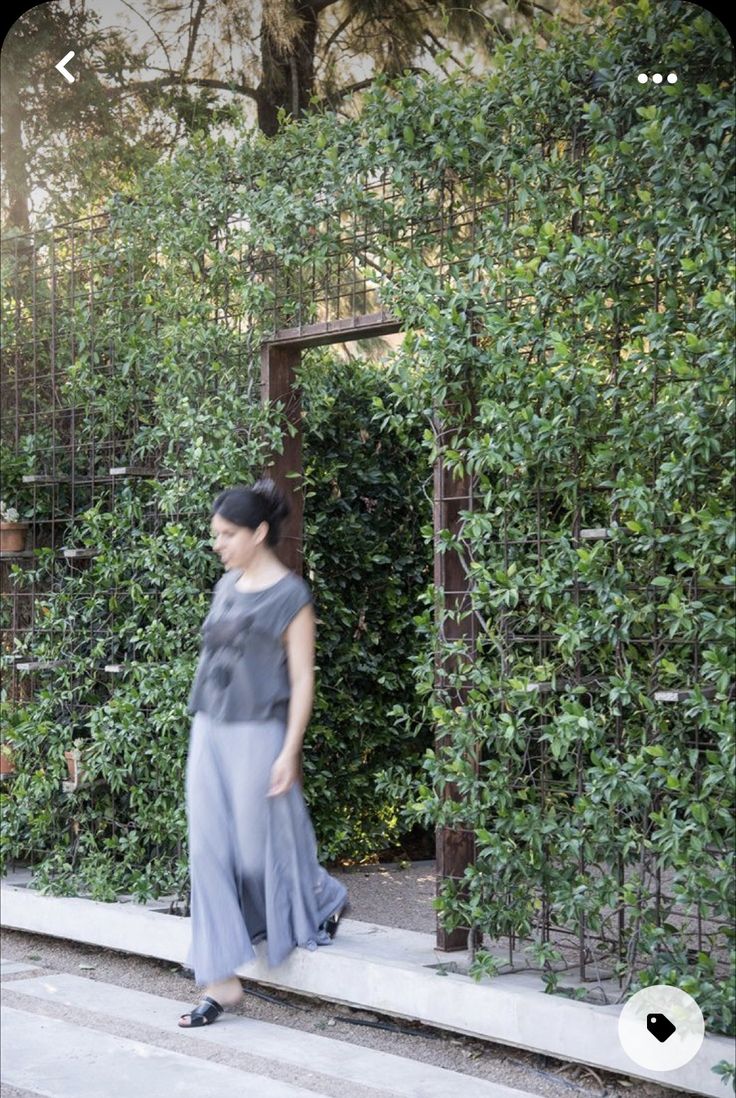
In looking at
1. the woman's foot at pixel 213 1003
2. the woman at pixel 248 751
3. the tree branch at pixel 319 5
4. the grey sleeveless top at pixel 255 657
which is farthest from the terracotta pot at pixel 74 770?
the tree branch at pixel 319 5

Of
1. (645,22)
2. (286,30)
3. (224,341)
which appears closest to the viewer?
(645,22)

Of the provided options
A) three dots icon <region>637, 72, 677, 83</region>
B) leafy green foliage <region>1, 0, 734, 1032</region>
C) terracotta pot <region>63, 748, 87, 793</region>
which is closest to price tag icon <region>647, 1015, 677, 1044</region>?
leafy green foliage <region>1, 0, 734, 1032</region>

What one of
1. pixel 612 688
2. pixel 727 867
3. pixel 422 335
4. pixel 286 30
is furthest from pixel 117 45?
pixel 727 867

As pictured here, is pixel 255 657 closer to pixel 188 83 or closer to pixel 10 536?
pixel 10 536

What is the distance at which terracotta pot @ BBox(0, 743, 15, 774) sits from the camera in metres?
5.72

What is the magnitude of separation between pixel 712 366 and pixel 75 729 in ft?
10.6

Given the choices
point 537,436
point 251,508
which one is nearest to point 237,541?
point 251,508

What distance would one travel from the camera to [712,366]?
3.36 meters

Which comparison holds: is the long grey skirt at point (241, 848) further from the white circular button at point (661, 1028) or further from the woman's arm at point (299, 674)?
the white circular button at point (661, 1028)

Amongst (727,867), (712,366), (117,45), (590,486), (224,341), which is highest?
(117,45)

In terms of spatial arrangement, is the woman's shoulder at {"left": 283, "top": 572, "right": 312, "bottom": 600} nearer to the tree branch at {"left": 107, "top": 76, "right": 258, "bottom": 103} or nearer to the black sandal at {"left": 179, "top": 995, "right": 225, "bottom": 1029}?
the black sandal at {"left": 179, "top": 995, "right": 225, "bottom": 1029}

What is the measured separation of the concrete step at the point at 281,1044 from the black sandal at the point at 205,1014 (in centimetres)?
2

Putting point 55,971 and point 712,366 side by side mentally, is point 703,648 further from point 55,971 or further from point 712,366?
Result: point 55,971

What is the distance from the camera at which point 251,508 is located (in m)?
3.81
